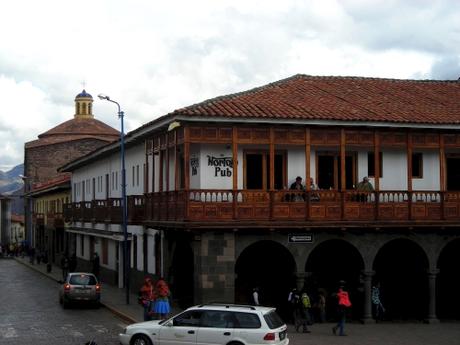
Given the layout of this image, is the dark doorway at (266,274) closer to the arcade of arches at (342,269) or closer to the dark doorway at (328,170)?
the arcade of arches at (342,269)

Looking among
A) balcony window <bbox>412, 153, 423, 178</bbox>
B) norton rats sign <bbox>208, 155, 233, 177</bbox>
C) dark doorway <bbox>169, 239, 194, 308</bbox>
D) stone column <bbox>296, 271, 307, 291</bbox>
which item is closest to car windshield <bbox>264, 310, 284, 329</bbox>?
stone column <bbox>296, 271, 307, 291</bbox>

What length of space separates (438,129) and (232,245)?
8653mm

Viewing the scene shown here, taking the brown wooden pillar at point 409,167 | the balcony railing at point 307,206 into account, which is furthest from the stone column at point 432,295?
the brown wooden pillar at point 409,167

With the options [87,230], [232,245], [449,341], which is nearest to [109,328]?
[232,245]

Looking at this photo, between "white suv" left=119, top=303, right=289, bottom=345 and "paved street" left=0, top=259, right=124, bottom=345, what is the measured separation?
3546 mm

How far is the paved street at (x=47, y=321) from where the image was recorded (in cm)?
2491

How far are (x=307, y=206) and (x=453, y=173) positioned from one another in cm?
717

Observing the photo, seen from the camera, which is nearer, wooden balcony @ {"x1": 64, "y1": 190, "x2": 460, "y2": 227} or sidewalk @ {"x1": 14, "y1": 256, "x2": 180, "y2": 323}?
wooden balcony @ {"x1": 64, "y1": 190, "x2": 460, "y2": 227}

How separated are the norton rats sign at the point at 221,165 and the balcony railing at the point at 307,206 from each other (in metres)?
1.19

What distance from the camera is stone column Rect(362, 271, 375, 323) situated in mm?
29219

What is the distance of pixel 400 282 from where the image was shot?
32219 mm

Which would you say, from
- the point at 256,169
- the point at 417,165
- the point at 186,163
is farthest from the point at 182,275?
the point at 417,165

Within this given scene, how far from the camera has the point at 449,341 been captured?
1003 inches

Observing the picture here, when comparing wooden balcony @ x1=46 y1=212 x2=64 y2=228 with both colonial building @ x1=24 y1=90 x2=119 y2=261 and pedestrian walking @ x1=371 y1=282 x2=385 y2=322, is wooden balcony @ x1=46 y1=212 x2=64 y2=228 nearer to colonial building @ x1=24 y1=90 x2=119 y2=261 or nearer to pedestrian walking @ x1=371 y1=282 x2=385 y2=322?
colonial building @ x1=24 y1=90 x2=119 y2=261
